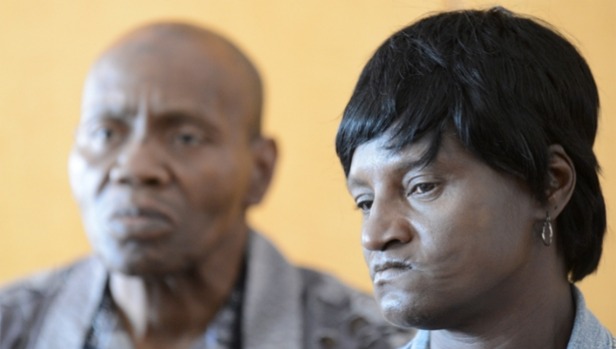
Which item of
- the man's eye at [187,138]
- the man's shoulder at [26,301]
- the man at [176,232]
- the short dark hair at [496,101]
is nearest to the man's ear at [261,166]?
the man at [176,232]

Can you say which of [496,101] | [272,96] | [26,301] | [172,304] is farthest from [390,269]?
[272,96]

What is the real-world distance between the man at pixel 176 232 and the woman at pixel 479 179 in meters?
0.60

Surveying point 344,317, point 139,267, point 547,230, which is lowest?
point 344,317

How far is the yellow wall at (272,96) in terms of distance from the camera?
5.79 feet

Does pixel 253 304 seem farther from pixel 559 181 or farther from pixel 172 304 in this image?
pixel 559 181

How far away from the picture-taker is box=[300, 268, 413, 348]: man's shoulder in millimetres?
1585

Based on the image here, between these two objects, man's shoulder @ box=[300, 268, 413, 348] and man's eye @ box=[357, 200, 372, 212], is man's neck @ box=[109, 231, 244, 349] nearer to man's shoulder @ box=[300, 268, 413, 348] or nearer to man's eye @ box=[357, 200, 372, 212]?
man's shoulder @ box=[300, 268, 413, 348]

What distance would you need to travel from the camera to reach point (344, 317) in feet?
5.32

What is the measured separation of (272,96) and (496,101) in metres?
1.11

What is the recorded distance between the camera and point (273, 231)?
2.02 metres

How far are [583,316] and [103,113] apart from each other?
774 mm

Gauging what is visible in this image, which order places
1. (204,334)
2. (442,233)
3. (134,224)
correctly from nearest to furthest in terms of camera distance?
1. (442,233)
2. (134,224)
3. (204,334)

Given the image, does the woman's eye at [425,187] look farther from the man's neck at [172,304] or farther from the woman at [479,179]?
the man's neck at [172,304]

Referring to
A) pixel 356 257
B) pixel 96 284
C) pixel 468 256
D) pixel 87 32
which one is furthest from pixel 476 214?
pixel 87 32
